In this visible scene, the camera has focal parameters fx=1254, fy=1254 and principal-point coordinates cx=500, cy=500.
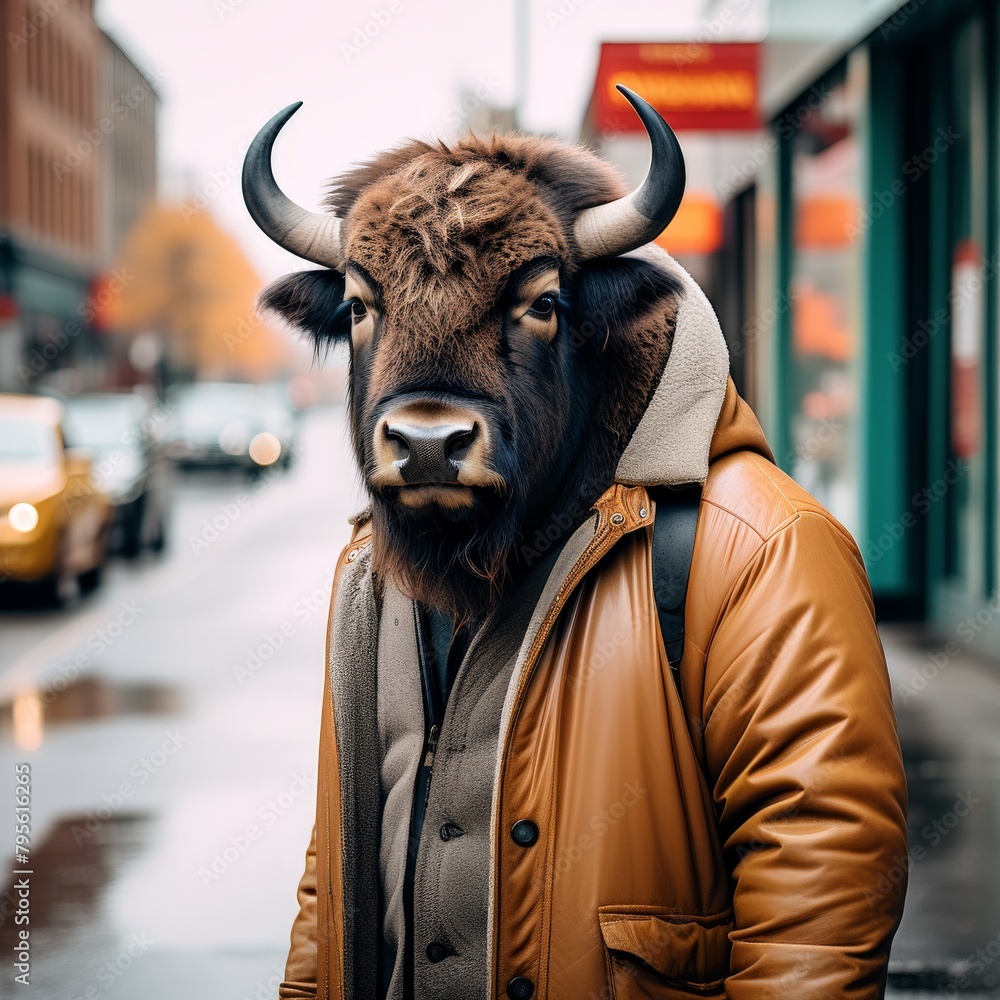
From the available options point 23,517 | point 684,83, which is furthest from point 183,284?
point 684,83

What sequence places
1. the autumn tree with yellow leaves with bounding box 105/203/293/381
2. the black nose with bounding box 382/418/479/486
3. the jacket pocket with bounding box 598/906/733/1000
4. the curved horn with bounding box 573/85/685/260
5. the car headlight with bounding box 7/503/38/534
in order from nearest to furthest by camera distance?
the jacket pocket with bounding box 598/906/733/1000
the black nose with bounding box 382/418/479/486
the curved horn with bounding box 573/85/685/260
the car headlight with bounding box 7/503/38/534
the autumn tree with yellow leaves with bounding box 105/203/293/381

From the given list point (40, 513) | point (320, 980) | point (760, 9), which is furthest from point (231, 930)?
point (760, 9)

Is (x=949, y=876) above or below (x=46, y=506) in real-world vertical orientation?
below

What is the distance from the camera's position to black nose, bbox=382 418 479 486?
6.59 ft

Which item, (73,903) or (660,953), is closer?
(660,953)

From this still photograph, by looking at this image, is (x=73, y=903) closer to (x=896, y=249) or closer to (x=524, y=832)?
(x=524, y=832)

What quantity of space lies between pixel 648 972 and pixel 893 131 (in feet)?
34.4

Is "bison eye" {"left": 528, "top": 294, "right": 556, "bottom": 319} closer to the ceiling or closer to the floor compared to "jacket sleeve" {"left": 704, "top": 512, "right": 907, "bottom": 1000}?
closer to the ceiling

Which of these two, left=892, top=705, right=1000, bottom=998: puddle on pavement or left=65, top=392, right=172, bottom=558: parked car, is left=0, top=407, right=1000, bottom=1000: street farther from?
left=65, top=392, right=172, bottom=558: parked car

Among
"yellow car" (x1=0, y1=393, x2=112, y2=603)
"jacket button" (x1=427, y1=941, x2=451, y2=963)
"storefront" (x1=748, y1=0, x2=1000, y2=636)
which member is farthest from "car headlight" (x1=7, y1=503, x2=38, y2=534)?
"jacket button" (x1=427, y1=941, x2=451, y2=963)

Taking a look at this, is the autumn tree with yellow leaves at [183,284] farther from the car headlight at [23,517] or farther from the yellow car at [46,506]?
the car headlight at [23,517]

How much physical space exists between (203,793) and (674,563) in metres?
5.12

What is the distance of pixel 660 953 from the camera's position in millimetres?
1909

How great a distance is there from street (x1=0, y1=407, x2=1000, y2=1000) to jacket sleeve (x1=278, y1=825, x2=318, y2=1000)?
1.01m
